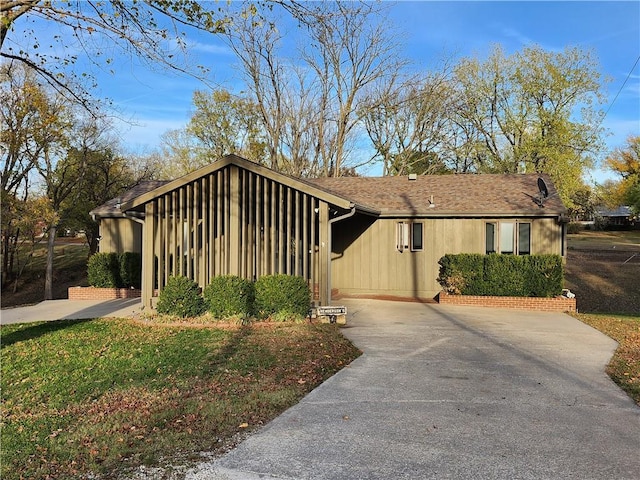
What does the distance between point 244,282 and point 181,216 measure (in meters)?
2.20

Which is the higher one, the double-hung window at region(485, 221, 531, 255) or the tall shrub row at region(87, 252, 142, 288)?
the double-hung window at region(485, 221, 531, 255)

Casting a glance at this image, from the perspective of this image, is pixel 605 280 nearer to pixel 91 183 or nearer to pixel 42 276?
pixel 91 183

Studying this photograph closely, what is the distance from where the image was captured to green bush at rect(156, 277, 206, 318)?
399 inches

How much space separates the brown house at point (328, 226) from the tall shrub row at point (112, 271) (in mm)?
1132

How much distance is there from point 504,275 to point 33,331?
10846 mm

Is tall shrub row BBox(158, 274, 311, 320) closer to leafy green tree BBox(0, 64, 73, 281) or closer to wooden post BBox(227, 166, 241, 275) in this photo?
wooden post BBox(227, 166, 241, 275)

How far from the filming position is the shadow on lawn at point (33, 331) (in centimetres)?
A: 846

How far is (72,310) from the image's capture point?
1252 cm

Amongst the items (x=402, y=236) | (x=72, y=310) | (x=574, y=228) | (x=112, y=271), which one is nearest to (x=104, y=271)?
(x=112, y=271)

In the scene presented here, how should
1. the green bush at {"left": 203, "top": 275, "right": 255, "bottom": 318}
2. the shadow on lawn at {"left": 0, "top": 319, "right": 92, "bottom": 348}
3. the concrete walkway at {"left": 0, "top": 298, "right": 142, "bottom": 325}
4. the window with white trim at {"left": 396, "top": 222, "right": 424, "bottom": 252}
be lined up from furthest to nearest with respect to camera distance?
the window with white trim at {"left": 396, "top": 222, "right": 424, "bottom": 252} < the concrete walkway at {"left": 0, "top": 298, "right": 142, "bottom": 325} < the green bush at {"left": 203, "top": 275, "right": 255, "bottom": 318} < the shadow on lawn at {"left": 0, "top": 319, "right": 92, "bottom": 348}

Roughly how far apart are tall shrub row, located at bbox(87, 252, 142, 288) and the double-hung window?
10.8 meters

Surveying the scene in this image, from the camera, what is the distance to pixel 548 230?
47.3ft

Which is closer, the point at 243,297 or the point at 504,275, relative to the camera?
the point at 243,297

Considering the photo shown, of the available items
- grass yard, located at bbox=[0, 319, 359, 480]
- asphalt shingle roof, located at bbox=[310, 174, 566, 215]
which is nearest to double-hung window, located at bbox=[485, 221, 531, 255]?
asphalt shingle roof, located at bbox=[310, 174, 566, 215]
